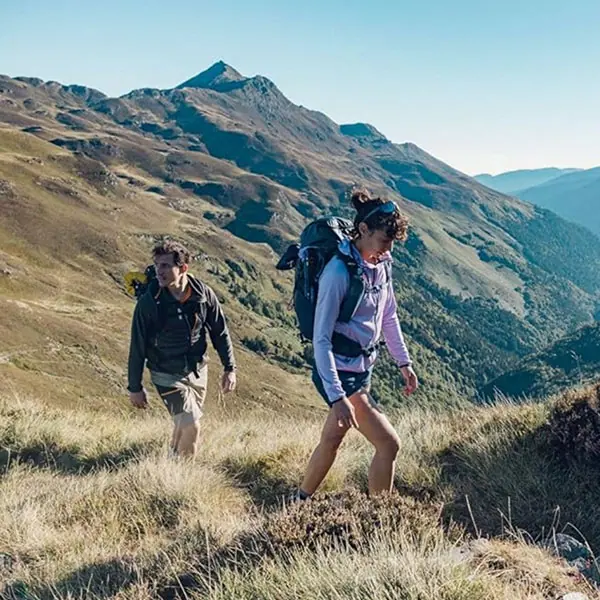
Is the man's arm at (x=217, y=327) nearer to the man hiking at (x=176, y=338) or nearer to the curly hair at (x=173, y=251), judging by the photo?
the man hiking at (x=176, y=338)

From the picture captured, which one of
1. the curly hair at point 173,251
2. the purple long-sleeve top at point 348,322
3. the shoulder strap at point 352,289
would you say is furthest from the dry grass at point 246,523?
the curly hair at point 173,251

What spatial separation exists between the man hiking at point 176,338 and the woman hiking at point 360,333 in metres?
1.93

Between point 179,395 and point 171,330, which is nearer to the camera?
point 171,330

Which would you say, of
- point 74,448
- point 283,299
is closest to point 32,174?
point 283,299

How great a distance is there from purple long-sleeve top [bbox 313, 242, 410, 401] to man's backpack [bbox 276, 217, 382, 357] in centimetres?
4

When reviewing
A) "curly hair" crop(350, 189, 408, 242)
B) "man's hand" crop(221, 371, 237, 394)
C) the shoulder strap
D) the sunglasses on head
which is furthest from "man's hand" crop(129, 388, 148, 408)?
the sunglasses on head

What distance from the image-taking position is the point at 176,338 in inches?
232

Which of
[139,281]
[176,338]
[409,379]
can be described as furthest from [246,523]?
[139,281]

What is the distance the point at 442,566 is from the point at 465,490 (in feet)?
7.61

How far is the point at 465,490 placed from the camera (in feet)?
15.6

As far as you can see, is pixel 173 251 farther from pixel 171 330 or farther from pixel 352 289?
pixel 352 289

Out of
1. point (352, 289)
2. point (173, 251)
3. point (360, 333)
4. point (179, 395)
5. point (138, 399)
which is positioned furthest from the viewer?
point (179, 395)

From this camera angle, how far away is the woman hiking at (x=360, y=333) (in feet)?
13.2

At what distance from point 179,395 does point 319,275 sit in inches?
96.8
